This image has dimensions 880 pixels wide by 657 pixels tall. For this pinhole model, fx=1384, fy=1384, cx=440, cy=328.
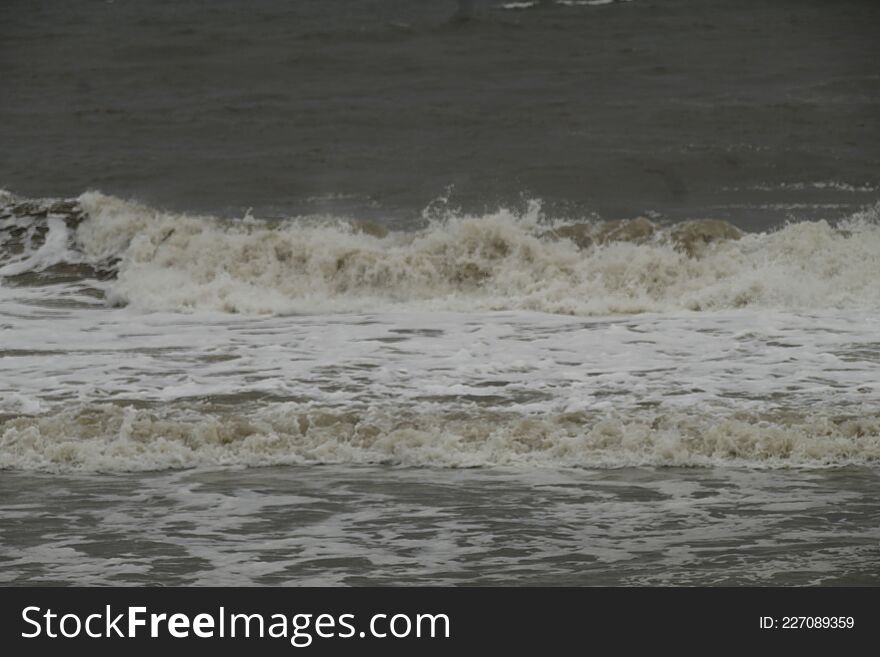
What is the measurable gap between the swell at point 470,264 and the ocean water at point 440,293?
5 centimetres

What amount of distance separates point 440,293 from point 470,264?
57cm

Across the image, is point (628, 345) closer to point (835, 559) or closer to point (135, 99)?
point (835, 559)

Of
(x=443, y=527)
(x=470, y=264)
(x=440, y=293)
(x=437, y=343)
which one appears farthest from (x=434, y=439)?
(x=470, y=264)

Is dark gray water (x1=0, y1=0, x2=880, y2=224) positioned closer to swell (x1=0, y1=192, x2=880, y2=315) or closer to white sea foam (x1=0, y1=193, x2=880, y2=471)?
swell (x1=0, y1=192, x2=880, y2=315)

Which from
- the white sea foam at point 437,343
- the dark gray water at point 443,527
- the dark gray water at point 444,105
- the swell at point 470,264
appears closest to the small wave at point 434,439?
the white sea foam at point 437,343

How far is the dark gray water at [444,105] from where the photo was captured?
56.4ft

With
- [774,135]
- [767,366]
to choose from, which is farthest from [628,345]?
[774,135]

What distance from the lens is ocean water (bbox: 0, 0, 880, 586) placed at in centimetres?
622

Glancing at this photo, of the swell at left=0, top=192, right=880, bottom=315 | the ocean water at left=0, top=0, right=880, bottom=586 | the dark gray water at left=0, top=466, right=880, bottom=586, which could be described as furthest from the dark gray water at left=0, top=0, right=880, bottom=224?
the dark gray water at left=0, top=466, right=880, bottom=586

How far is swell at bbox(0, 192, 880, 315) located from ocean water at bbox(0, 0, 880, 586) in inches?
2.0

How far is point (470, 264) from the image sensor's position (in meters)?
13.8

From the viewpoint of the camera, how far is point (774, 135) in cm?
1897

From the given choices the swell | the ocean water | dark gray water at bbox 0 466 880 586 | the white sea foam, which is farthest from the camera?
the swell

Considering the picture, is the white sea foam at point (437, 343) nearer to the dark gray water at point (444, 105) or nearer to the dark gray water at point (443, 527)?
the dark gray water at point (443, 527)
